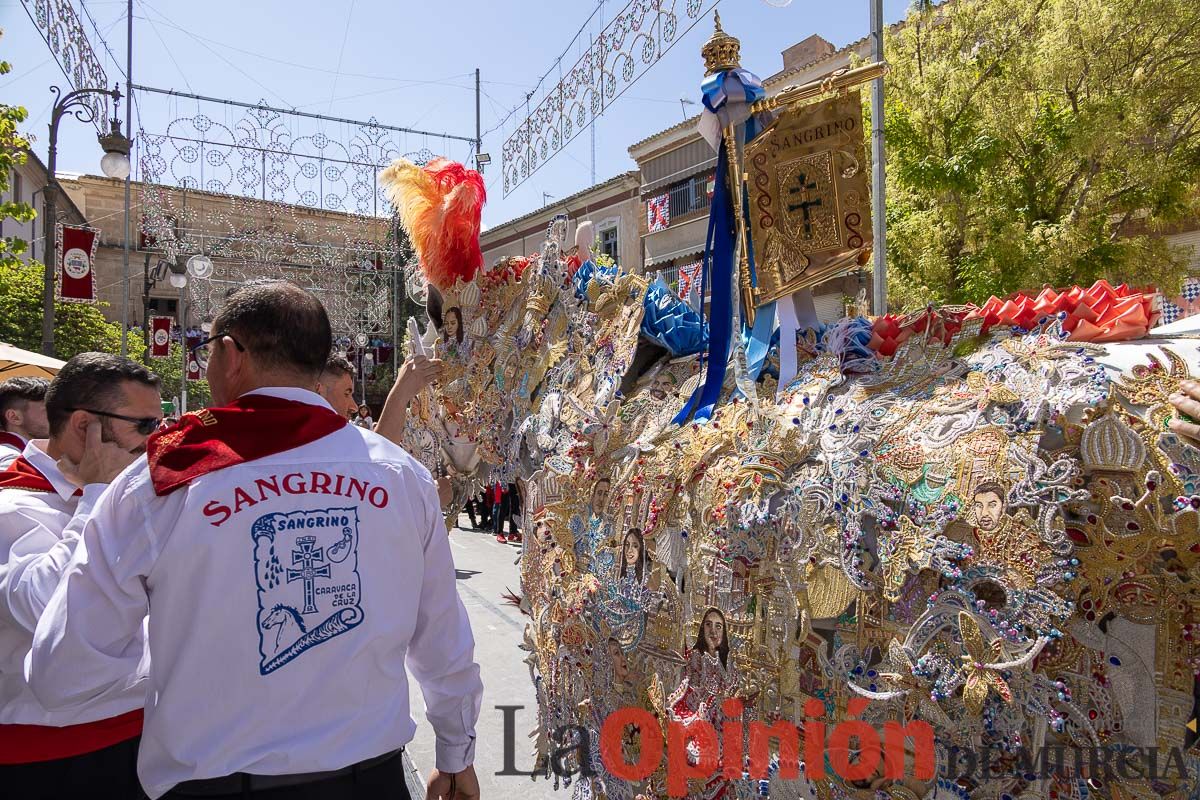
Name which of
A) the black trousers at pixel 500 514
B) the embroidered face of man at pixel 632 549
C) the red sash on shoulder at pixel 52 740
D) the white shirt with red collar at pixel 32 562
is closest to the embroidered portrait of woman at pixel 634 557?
the embroidered face of man at pixel 632 549

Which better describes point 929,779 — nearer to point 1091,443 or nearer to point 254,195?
point 1091,443

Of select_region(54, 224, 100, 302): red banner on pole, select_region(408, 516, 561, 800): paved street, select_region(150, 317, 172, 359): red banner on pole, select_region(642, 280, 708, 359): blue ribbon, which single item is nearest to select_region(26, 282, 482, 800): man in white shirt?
select_region(642, 280, 708, 359): blue ribbon

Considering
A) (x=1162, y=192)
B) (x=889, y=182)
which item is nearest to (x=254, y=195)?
(x=889, y=182)

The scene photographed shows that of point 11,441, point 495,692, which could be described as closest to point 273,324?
point 11,441

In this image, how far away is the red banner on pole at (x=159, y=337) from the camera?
16578mm

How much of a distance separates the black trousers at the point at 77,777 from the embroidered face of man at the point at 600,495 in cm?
144

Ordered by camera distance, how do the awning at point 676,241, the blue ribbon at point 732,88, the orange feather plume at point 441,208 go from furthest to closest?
→ the awning at point 676,241 → the orange feather plume at point 441,208 → the blue ribbon at point 732,88

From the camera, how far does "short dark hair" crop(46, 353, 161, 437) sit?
2.11 metres

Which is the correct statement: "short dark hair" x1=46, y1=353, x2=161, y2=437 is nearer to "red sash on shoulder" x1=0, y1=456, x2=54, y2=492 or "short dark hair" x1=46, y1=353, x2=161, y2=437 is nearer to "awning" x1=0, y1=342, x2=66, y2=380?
"red sash on shoulder" x1=0, y1=456, x2=54, y2=492

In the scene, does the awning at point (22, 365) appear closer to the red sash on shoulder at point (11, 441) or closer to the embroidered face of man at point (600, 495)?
the red sash on shoulder at point (11, 441)

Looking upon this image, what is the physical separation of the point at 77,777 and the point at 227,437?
1214 millimetres

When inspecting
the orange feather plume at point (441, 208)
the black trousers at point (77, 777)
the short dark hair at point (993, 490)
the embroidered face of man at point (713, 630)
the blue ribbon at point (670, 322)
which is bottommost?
the black trousers at point (77, 777)

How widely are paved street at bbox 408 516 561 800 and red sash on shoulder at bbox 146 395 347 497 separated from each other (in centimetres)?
248

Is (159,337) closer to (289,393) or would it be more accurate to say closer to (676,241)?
(676,241)
